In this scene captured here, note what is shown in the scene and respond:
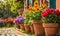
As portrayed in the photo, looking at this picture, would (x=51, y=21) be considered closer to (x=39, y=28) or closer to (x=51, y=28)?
(x=51, y=28)

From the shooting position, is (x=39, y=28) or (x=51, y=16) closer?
(x=51, y=16)

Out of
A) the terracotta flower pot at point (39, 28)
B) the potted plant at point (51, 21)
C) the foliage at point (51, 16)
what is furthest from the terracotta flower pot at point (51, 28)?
the terracotta flower pot at point (39, 28)

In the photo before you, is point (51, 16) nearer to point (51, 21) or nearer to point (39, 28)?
point (51, 21)

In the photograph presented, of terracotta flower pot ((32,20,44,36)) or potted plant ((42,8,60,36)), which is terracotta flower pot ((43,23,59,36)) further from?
terracotta flower pot ((32,20,44,36))

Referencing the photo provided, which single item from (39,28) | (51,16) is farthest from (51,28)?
(39,28)

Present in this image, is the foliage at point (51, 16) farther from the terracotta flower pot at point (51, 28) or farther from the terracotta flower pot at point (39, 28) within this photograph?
the terracotta flower pot at point (39, 28)

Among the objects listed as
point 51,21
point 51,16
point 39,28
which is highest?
point 51,16

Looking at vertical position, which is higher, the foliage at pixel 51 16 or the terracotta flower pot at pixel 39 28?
the foliage at pixel 51 16

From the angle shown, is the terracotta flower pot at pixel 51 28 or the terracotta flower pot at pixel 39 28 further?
the terracotta flower pot at pixel 39 28

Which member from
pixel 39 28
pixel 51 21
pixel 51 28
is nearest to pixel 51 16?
pixel 51 21

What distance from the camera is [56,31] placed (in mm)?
8125

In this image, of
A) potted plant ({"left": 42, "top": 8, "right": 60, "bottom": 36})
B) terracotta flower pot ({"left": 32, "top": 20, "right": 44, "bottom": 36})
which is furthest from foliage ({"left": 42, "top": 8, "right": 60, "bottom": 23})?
terracotta flower pot ({"left": 32, "top": 20, "right": 44, "bottom": 36})

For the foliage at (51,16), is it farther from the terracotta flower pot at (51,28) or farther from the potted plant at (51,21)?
the terracotta flower pot at (51,28)

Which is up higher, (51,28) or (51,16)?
(51,16)
